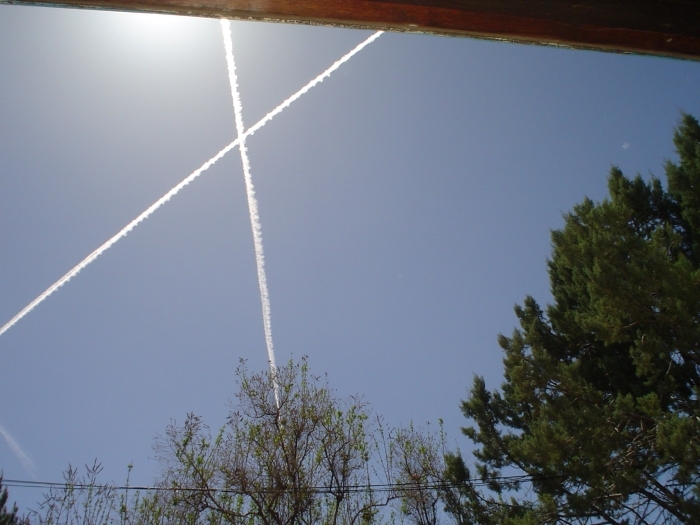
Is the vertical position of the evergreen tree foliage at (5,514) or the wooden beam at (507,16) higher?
the evergreen tree foliage at (5,514)

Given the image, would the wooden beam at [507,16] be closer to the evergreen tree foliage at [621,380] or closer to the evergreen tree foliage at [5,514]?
the evergreen tree foliage at [621,380]

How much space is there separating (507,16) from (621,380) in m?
14.1

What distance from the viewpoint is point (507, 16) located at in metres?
1.16

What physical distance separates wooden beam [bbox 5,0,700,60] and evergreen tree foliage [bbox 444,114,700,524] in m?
9.50

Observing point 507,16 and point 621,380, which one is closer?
point 507,16

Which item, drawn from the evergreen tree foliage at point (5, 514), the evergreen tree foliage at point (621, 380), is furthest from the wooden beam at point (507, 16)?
the evergreen tree foliage at point (5, 514)

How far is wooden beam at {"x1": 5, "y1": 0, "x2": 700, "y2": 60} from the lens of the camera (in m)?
1.11

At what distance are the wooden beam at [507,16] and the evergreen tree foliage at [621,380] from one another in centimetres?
950

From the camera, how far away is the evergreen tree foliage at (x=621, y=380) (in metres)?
9.42

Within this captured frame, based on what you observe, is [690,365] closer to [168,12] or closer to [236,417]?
[236,417]

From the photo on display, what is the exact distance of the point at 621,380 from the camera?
42.0 feet

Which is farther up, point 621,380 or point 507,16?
point 621,380

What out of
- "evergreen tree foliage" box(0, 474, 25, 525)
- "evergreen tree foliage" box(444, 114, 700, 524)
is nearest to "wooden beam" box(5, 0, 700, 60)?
"evergreen tree foliage" box(444, 114, 700, 524)

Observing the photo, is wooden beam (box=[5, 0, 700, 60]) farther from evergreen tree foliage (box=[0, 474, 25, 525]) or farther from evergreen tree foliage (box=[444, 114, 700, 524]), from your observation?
evergreen tree foliage (box=[0, 474, 25, 525])
